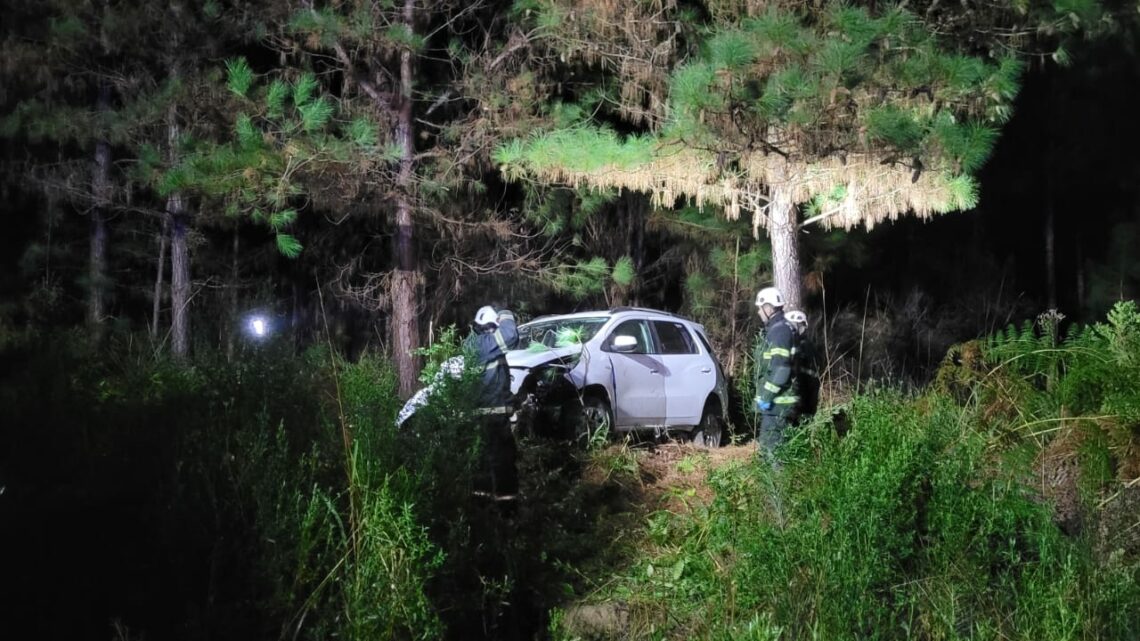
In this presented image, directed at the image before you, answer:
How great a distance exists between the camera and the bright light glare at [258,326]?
310 inches

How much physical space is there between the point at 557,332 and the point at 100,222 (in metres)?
14.4

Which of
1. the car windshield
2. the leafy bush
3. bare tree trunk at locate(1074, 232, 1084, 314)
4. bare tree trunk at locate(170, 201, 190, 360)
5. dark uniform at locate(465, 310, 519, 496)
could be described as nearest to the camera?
the leafy bush

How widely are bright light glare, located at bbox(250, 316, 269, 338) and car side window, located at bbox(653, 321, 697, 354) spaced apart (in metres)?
4.89

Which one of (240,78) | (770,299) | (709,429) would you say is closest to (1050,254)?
(709,429)

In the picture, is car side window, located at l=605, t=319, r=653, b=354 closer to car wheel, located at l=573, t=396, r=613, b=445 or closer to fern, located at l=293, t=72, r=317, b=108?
car wheel, located at l=573, t=396, r=613, b=445

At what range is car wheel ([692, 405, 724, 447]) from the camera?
12.4 metres

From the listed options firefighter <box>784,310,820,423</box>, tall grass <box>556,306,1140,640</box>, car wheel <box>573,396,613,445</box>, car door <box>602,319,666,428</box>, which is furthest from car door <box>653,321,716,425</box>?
tall grass <box>556,306,1140,640</box>

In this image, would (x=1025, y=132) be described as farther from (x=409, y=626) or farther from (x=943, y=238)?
(x=409, y=626)

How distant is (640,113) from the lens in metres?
13.0

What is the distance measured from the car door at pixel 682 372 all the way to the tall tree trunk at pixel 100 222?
34.0 feet

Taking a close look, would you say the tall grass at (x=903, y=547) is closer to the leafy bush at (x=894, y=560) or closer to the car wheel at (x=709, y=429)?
the leafy bush at (x=894, y=560)

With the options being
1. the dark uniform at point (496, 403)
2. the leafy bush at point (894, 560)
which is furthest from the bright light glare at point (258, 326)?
the leafy bush at point (894, 560)

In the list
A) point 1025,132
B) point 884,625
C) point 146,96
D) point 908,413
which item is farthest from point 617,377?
point 1025,132

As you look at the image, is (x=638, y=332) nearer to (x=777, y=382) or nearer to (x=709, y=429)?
(x=709, y=429)
